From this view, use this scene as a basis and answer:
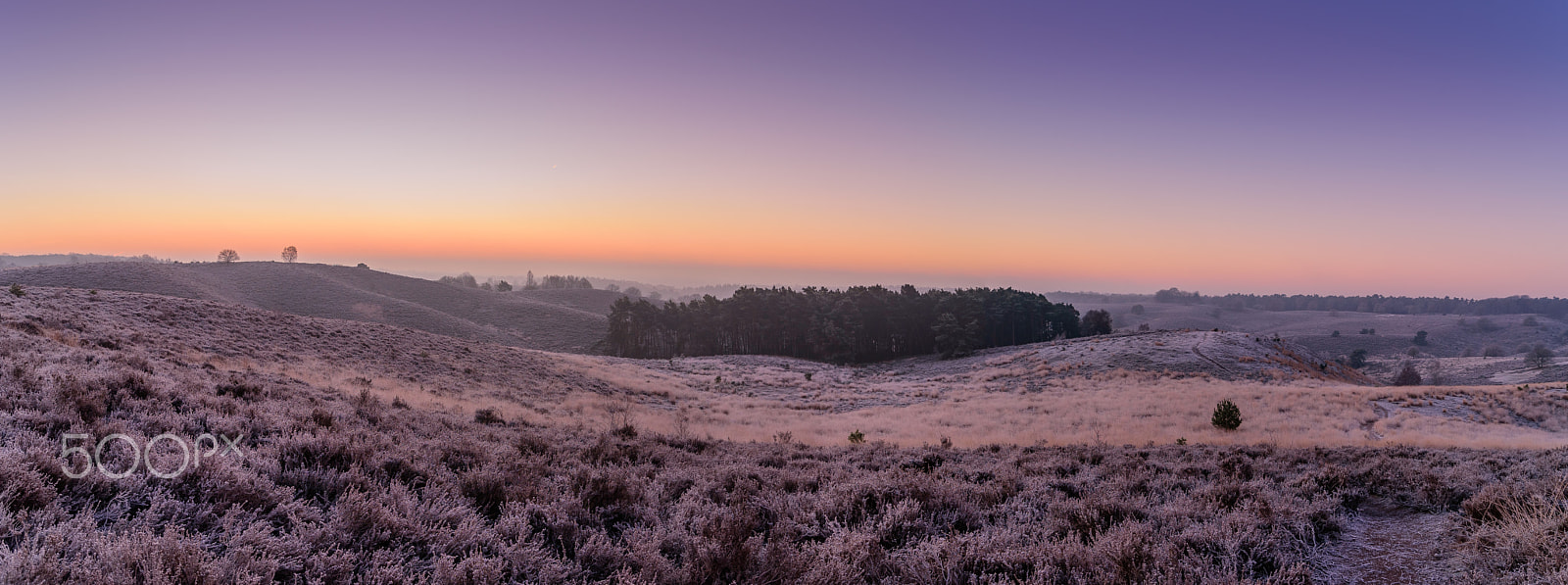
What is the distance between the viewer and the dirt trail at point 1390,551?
5.13 metres

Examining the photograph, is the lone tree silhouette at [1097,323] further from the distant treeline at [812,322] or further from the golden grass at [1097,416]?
the golden grass at [1097,416]

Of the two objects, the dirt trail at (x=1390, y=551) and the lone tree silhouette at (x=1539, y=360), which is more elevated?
the dirt trail at (x=1390, y=551)

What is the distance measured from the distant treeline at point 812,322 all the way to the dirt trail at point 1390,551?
70.6 metres

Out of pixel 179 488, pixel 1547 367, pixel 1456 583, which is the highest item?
pixel 179 488

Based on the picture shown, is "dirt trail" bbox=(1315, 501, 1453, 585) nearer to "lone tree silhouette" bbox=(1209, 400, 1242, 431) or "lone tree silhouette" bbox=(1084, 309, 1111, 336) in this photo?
"lone tree silhouette" bbox=(1209, 400, 1242, 431)

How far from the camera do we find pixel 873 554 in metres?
5.06

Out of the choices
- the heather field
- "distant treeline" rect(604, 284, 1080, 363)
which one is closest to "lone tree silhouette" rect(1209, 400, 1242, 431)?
the heather field

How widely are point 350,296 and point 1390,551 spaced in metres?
118

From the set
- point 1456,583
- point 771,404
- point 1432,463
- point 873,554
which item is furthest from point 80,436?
point 771,404

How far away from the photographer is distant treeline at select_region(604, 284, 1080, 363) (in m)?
79.0

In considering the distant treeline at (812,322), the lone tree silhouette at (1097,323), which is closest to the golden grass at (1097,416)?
the distant treeline at (812,322)

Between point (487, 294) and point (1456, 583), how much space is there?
434 feet

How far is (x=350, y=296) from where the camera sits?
93.4 meters

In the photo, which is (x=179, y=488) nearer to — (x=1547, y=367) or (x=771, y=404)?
(x=771, y=404)
